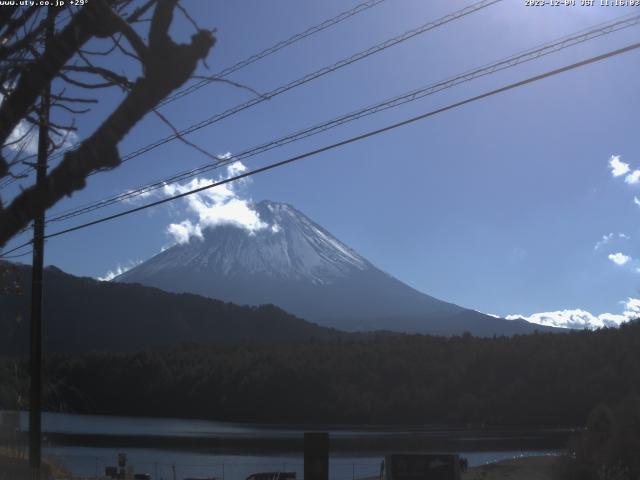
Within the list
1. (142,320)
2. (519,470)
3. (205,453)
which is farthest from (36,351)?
(142,320)

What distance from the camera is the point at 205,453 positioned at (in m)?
55.7

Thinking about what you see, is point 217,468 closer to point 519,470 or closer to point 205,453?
point 205,453

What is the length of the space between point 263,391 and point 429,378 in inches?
716

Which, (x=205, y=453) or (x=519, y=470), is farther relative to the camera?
(x=205, y=453)

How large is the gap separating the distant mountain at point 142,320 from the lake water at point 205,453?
1614cm

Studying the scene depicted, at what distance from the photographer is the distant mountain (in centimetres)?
10500

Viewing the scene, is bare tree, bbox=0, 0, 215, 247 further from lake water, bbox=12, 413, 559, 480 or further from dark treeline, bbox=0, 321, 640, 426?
dark treeline, bbox=0, 321, 640, 426

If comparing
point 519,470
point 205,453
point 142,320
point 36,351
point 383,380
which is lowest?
point 205,453

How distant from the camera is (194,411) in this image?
98250 mm

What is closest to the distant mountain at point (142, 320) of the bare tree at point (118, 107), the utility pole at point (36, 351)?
the utility pole at point (36, 351)

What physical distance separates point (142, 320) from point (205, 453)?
238 ft

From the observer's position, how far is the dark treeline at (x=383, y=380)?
241 feet

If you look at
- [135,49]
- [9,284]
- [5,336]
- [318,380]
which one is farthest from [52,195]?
[318,380]

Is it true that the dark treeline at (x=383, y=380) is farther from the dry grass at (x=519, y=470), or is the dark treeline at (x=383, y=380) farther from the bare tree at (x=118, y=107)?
the bare tree at (x=118, y=107)
